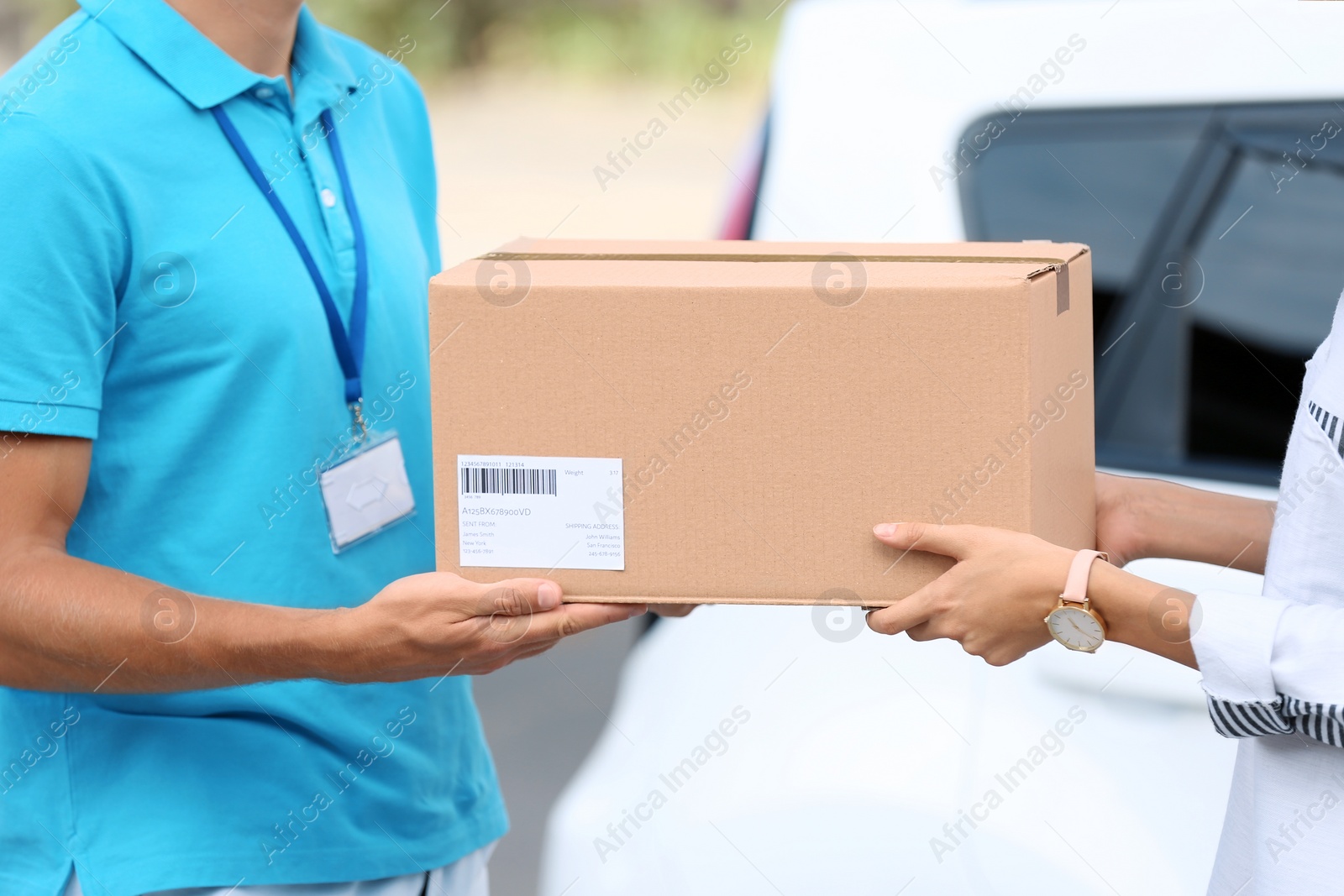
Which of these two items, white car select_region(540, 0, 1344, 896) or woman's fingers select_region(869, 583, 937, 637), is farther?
white car select_region(540, 0, 1344, 896)

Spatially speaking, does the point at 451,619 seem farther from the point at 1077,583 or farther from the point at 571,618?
the point at 1077,583

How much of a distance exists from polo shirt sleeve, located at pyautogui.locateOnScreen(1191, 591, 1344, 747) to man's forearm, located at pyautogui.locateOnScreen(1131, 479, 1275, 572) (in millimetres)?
356

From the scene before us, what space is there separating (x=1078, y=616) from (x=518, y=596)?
23.3 inches

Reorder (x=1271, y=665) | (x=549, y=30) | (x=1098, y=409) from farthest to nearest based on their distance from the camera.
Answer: (x=549, y=30) < (x=1098, y=409) < (x=1271, y=665)

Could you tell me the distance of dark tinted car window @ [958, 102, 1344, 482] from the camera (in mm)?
2078

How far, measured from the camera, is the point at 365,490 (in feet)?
5.28

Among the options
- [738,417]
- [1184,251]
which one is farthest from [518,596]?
[1184,251]

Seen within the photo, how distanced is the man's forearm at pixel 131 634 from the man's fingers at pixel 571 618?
8.9 inches

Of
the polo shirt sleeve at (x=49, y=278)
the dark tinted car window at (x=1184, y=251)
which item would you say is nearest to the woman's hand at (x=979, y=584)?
the dark tinted car window at (x=1184, y=251)

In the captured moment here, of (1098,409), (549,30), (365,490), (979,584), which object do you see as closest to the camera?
(979,584)

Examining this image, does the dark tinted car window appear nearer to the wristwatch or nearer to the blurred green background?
the wristwatch

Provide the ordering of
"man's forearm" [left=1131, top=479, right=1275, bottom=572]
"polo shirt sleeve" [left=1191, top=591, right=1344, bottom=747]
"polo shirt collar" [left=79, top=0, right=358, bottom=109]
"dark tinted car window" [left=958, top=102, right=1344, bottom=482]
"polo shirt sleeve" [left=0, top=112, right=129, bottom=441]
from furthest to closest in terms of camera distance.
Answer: "dark tinted car window" [left=958, top=102, right=1344, bottom=482]
"man's forearm" [left=1131, top=479, right=1275, bottom=572]
"polo shirt collar" [left=79, top=0, right=358, bottom=109]
"polo shirt sleeve" [left=0, top=112, right=129, bottom=441]
"polo shirt sleeve" [left=1191, top=591, right=1344, bottom=747]

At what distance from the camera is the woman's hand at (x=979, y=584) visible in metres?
1.34

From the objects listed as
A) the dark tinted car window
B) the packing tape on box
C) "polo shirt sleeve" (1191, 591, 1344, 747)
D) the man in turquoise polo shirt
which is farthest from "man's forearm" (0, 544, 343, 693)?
the dark tinted car window
